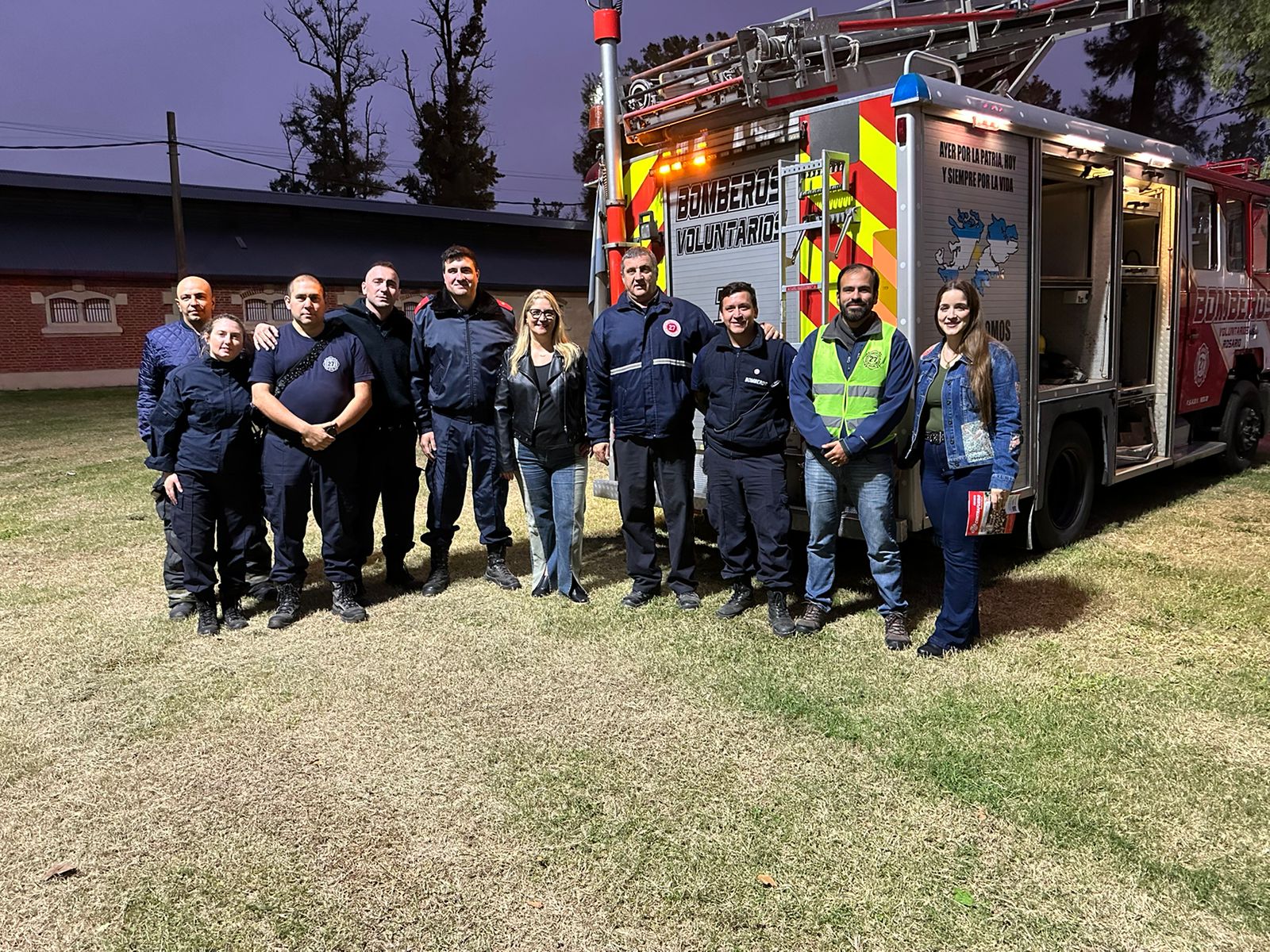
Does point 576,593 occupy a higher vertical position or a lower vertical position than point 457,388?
lower

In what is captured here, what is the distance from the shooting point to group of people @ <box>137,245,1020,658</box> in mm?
4609

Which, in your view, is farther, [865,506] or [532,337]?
[532,337]

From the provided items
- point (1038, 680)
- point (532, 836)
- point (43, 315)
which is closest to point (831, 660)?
point (1038, 680)

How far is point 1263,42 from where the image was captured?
15547mm

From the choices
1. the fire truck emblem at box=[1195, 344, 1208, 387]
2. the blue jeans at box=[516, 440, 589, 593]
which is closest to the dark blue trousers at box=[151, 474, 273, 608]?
the blue jeans at box=[516, 440, 589, 593]

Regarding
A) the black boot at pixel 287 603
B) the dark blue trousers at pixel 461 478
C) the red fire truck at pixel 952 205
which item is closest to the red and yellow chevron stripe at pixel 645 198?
the red fire truck at pixel 952 205

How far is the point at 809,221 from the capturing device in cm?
511

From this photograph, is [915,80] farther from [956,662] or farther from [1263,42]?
[1263,42]

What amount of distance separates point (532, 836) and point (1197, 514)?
21.4ft

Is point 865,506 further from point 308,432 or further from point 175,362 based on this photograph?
point 175,362

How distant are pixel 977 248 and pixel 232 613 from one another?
475 centimetres

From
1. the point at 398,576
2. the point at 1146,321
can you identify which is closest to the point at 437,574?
the point at 398,576

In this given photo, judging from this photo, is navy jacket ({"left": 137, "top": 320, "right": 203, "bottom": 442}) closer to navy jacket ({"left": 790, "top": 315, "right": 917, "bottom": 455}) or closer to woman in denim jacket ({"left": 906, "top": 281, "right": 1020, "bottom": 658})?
Result: navy jacket ({"left": 790, "top": 315, "right": 917, "bottom": 455})

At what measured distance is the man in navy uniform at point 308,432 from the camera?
5.07 meters
